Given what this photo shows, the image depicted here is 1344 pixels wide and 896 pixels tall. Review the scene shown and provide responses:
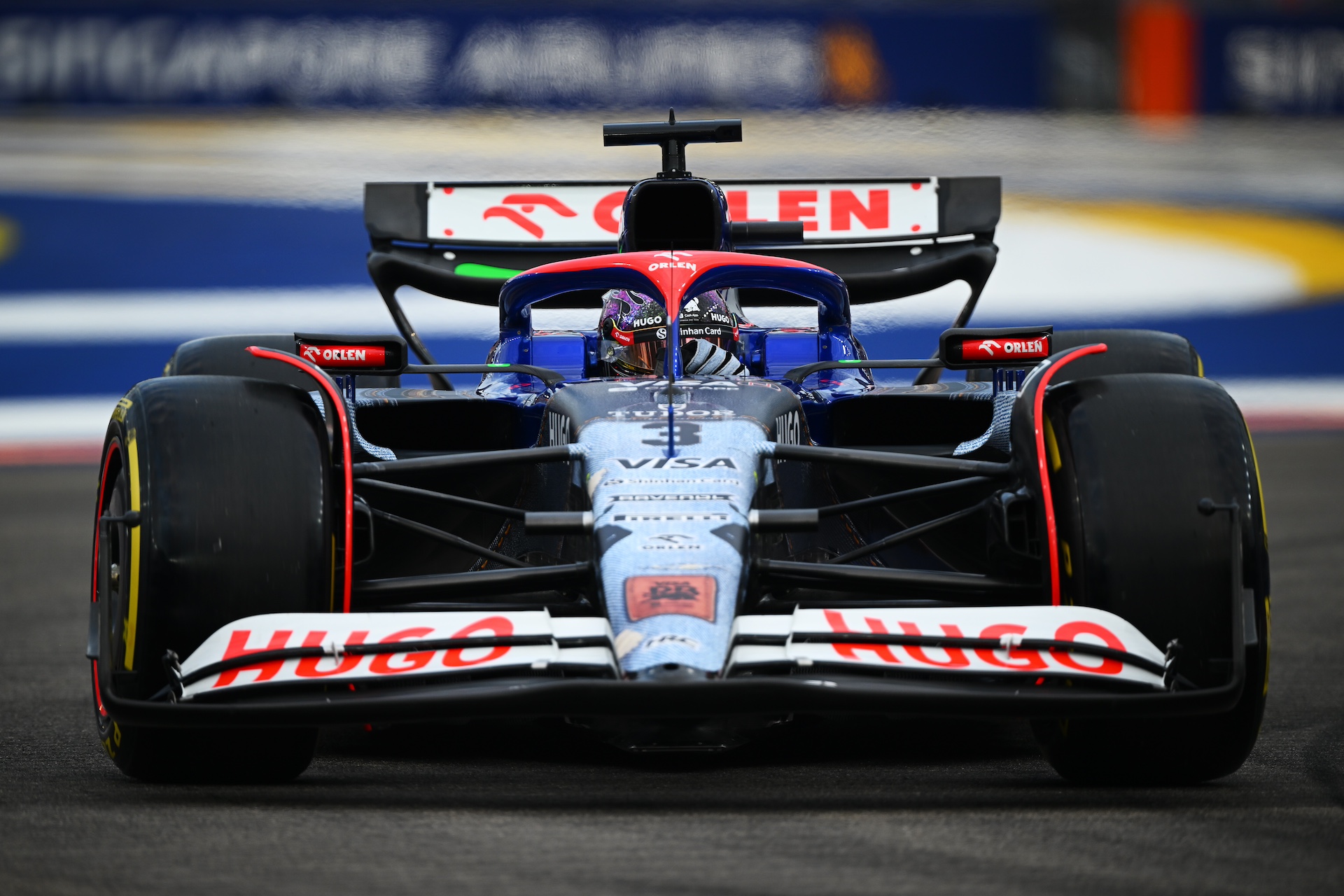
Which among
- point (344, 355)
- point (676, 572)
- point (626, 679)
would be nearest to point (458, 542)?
point (344, 355)

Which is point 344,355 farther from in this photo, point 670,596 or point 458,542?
point 670,596

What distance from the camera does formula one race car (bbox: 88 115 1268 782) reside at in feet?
13.0

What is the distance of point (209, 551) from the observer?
424 centimetres

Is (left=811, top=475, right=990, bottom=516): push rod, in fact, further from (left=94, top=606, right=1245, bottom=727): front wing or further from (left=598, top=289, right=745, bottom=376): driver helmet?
(left=598, top=289, right=745, bottom=376): driver helmet

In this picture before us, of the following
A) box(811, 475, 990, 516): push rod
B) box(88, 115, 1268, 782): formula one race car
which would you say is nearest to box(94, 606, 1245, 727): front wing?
box(88, 115, 1268, 782): formula one race car

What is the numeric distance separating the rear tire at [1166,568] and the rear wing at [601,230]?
353 cm

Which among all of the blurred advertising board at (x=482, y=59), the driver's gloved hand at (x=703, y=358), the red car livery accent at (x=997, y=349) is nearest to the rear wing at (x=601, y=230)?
the driver's gloved hand at (x=703, y=358)

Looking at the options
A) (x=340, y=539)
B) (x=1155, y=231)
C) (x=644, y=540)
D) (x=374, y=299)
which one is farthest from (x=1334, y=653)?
(x=1155, y=231)

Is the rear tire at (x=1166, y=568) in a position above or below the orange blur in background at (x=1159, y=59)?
below

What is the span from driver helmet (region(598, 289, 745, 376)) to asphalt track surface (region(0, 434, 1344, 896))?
125 cm

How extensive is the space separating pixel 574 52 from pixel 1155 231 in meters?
6.40

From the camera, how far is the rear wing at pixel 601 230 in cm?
785

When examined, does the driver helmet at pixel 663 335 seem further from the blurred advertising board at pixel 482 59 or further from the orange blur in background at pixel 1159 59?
the orange blur in background at pixel 1159 59

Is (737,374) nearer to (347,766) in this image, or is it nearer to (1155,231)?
(347,766)
